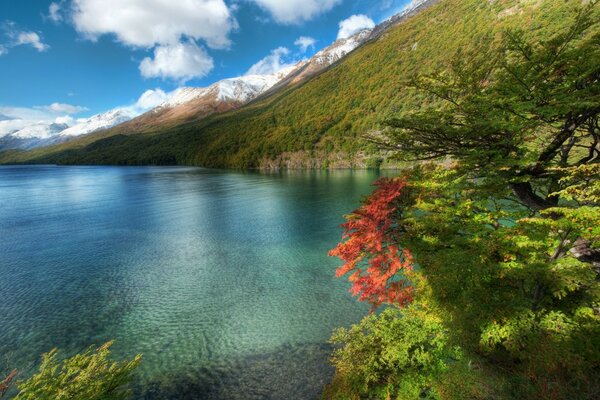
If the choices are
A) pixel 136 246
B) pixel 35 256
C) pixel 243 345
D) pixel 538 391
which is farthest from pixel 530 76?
pixel 35 256

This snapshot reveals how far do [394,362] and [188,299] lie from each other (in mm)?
14591

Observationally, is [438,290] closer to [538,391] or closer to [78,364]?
[538,391]

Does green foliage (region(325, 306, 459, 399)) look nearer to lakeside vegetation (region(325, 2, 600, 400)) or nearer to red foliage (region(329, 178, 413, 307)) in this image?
lakeside vegetation (region(325, 2, 600, 400))

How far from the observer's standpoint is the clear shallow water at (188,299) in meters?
13.8

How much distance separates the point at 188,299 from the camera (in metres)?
20.6

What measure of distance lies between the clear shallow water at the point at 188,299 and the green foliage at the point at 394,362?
2.00 m

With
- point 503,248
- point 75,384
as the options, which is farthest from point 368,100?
point 75,384

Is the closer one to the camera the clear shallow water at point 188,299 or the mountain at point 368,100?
the clear shallow water at point 188,299

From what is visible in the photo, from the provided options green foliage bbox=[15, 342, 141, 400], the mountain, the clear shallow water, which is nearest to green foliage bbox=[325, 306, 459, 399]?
the clear shallow water

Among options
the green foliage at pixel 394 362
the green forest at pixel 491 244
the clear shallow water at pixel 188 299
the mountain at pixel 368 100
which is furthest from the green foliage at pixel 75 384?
the mountain at pixel 368 100

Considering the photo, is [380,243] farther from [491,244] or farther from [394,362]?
[394,362]

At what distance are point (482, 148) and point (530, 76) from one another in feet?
9.65

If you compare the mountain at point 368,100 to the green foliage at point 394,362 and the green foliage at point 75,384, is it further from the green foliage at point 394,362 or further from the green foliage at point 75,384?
the green foliage at point 75,384

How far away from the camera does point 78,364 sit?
967 centimetres
